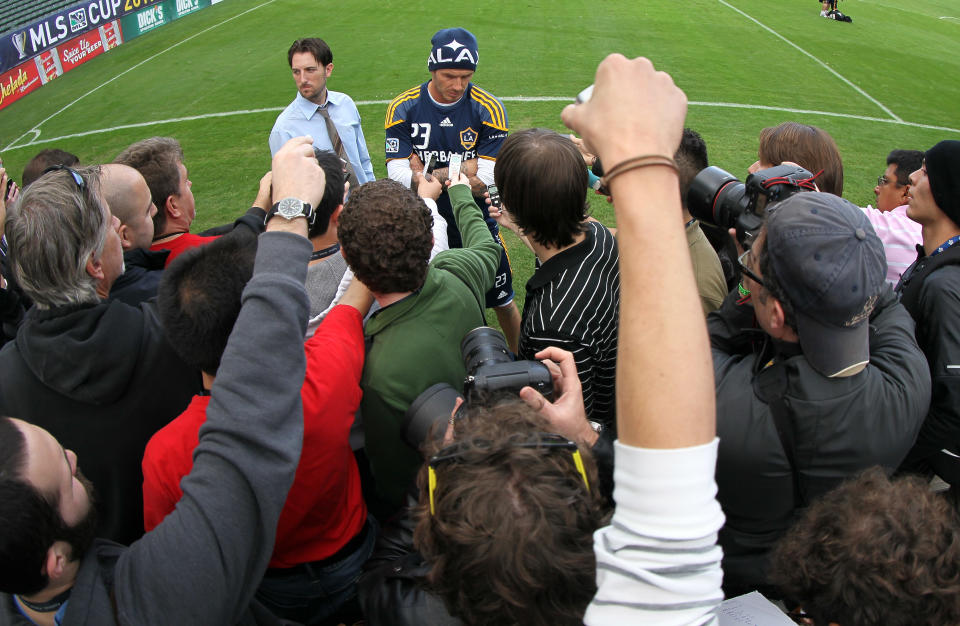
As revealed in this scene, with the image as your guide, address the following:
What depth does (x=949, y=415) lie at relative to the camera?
1.86 m

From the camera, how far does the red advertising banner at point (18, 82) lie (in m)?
13.0

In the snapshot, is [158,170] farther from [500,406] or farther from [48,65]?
[48,65]

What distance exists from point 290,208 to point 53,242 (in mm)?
966

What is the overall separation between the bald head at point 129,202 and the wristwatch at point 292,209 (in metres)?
1.57

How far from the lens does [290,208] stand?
1464 millimetres

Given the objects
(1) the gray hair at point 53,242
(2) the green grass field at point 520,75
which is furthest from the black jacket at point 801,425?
(2) the green grass field at point 520,75

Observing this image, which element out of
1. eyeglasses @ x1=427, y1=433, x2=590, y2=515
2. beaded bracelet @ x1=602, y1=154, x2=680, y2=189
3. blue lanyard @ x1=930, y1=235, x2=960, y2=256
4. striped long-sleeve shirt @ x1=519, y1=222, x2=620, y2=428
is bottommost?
striped long-sleeve shirt @ x1=519, y1=222, x2=620, y2=428

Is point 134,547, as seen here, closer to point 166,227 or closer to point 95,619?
point 95,619

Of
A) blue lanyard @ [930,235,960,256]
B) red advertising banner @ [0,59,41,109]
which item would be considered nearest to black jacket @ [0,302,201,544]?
blue lanyard @ [930,235,960,256]

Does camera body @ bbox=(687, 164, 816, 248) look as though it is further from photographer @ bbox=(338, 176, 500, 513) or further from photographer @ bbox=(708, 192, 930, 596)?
photographer @ bbox=(338, 176, 500, 513)

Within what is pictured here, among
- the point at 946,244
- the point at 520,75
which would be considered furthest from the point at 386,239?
the point at 520,75

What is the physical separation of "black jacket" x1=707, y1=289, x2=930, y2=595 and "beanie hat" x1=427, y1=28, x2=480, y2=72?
9.05 feet

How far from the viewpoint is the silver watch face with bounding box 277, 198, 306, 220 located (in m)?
1.45

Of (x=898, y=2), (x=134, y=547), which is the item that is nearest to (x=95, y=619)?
(x=134, y=547)
